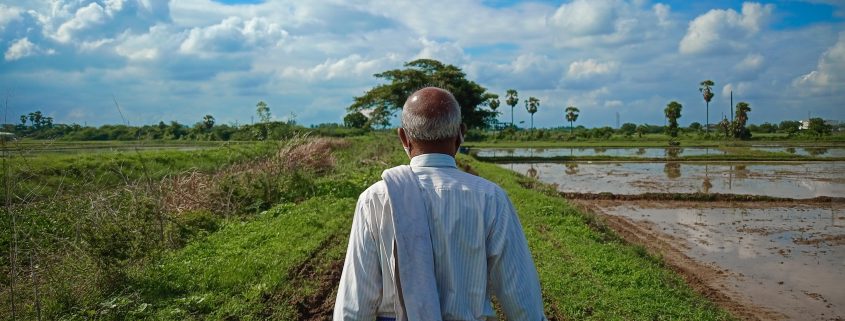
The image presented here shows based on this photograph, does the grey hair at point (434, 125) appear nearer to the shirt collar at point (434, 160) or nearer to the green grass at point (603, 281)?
the shirt collar at point (434, 160)

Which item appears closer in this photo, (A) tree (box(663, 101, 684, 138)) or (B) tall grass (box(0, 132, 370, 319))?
(B) tall grass (box(0, 132, 370, 319))

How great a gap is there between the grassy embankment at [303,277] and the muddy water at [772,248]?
152 cm

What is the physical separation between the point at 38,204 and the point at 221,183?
13.5 ft

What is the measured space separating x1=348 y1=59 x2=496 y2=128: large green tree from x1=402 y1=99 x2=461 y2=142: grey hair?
34.8m

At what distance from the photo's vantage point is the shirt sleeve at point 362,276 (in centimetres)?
197

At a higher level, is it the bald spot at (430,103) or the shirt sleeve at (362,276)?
the bald spot at (430,103)

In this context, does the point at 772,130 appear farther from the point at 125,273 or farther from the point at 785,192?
the point at 125,273

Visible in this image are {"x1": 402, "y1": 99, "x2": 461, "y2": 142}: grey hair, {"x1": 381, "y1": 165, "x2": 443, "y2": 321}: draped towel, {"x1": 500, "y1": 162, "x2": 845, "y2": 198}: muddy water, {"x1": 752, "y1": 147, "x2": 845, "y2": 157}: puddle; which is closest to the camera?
{"x1": 381, "y1": 165, "x2": 443, "y2": 321}: draped towel

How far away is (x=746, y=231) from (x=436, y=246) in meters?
12.9

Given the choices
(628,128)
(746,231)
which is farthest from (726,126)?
(746,231)

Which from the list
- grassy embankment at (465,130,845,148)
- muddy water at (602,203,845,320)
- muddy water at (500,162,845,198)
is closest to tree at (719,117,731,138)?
grassy embankment at (465,130,845,148)

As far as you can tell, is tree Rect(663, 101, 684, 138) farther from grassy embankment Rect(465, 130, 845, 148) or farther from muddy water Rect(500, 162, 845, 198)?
muddy water Rect(500, 162, 845, 198)

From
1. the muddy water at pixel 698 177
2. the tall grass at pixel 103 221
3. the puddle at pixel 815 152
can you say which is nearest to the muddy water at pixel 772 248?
the muddy water at pixel 698 177

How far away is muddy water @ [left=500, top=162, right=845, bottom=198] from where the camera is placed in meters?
19.5
